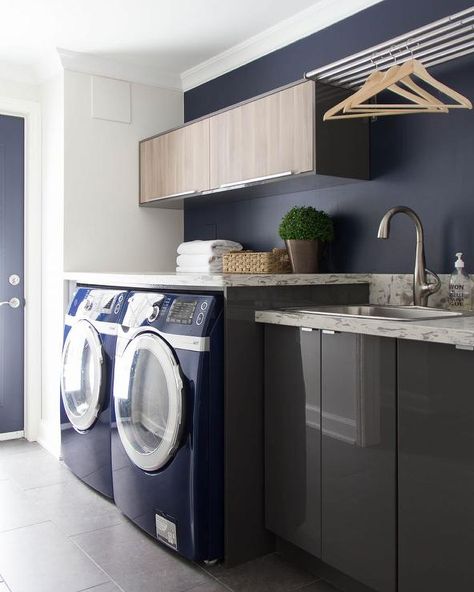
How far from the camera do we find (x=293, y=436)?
6.93 ft

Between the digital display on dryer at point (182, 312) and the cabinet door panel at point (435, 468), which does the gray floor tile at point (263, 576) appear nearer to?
the cabinet door panel at point (435, 468)

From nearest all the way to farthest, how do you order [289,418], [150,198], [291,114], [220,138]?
[289,418], [291,114], [220,138], [150,198]

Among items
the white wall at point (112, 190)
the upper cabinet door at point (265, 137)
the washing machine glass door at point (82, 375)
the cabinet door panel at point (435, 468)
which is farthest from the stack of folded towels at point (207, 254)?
the cabinet door panel at point (435, 468)

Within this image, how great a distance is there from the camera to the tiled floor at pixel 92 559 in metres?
2.05

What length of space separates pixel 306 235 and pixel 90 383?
1.25 metres

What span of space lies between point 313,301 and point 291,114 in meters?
0.83

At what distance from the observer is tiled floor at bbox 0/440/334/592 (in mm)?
2049

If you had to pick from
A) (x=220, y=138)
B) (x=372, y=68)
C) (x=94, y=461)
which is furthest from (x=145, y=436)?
(x=372, y=68)

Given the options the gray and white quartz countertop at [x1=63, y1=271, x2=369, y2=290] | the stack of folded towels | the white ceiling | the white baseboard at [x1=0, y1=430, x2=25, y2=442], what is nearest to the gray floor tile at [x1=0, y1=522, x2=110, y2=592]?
the gray and white quartz countertop at [x1=63, y1=271, x2=369, y2=290]

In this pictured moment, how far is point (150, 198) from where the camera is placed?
11.9 feet

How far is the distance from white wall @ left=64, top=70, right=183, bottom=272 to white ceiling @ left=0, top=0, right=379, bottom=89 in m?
0.23

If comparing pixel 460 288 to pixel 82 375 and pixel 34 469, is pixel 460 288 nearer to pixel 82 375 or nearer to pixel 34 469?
pixel 82 375

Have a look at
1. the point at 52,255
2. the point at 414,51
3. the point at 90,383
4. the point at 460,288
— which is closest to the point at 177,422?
the point at 90,383

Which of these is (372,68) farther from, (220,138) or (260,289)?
(260,289)
